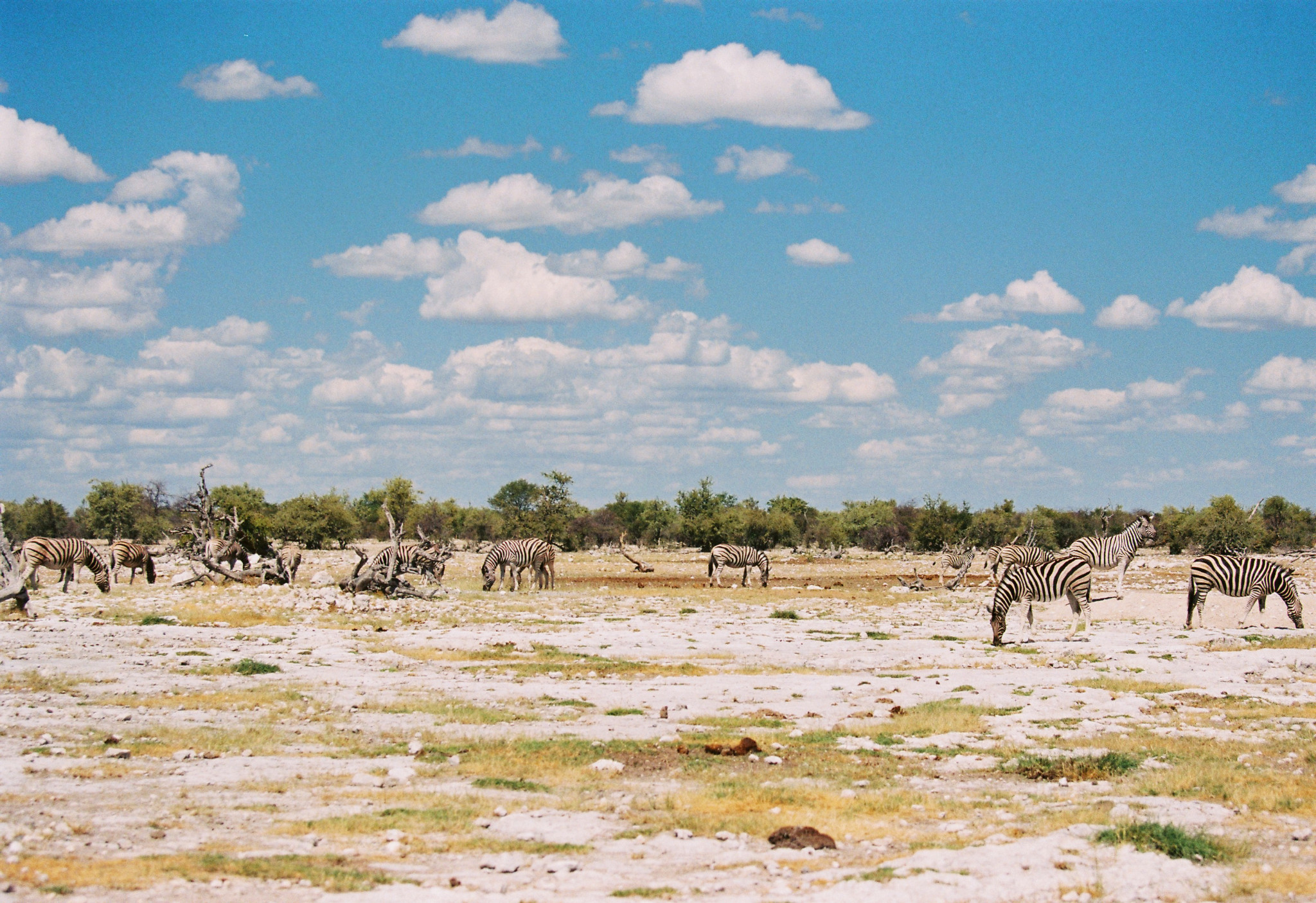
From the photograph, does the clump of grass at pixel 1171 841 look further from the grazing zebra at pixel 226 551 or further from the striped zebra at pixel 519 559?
the striped zebra at pixel 519 559

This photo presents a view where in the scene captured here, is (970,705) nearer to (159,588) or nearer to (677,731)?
(677,731)

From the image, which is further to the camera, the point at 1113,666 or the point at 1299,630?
the point at 1299,630

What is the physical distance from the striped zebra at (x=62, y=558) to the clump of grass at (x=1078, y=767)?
31.8 m

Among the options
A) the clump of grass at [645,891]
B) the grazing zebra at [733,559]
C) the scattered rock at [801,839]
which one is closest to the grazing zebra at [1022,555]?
the grazing zebra at [733,559]

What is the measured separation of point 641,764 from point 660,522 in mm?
101797

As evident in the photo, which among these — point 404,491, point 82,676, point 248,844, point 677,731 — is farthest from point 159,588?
point 404,491

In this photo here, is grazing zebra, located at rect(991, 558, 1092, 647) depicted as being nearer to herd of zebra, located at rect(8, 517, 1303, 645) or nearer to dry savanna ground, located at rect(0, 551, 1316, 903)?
herd of zebra, located at rect(8, 517, 1303, 645)

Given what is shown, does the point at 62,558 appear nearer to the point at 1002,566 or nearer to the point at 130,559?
the point at 130,559

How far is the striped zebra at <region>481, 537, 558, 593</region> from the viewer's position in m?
47.1

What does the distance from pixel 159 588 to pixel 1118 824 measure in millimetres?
36692

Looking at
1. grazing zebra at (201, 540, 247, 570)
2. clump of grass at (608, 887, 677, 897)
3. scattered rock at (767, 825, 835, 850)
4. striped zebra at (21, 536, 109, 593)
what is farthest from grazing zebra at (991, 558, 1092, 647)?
striped zebra at (21, 536, 109, 593)

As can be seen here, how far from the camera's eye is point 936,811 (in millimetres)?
12242

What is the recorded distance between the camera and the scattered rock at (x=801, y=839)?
423 inches

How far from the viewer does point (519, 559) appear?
154 ft
